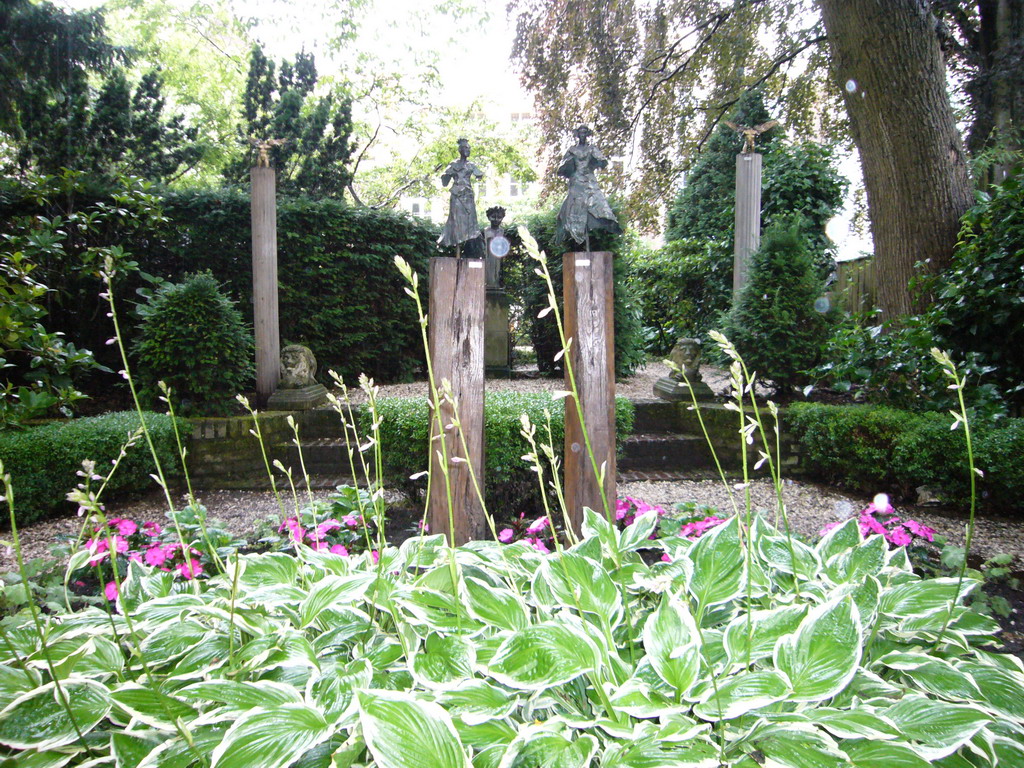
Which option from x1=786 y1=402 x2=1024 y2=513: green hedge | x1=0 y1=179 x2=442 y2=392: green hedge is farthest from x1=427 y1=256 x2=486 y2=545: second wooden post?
x1=0 y1=179 x2=442 y2=392: green hedge

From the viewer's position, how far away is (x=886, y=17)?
493cm

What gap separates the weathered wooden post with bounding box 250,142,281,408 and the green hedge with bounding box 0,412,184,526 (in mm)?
1350

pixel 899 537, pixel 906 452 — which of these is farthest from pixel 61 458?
pixel 906 452

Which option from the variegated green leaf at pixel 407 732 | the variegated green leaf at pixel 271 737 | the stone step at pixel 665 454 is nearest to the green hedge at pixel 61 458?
the variegated green leaf at pixel 271 737

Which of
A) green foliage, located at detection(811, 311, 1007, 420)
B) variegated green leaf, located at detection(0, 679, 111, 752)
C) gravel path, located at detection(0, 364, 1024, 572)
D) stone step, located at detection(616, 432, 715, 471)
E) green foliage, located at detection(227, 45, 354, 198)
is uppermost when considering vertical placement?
green foliage, located at detection(227, 45, 354, 198)

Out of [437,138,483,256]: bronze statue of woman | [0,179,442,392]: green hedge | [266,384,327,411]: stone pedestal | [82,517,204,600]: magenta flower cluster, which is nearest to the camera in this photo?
[82,517,204,600]: magenta flower cluster

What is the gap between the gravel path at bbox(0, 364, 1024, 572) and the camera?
327 centimetres

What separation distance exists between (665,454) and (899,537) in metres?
2.53

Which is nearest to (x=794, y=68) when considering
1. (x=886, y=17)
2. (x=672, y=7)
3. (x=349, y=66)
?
(x=672, y=7)

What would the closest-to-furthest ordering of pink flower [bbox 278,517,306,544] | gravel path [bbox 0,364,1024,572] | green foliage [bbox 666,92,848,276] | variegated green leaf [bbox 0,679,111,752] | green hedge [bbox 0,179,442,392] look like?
variegated green leaf [bbox 0,679,111,752]
pink flower [bbox 278,517,306,544]
gravel path [bbox 0,364,1024,572]
green hedge [bbox 0,179,442,392]
green foliage [bbox 666,92,848,276]

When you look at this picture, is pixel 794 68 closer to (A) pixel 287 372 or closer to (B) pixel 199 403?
(A) pixel 287 372

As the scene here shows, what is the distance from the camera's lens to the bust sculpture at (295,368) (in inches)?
218

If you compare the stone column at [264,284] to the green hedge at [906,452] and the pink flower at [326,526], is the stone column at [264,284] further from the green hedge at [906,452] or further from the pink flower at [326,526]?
the green hedge at [906,452]

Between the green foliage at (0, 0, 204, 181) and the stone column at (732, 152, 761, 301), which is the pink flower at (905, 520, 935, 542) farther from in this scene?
the green foliage at (0, 0, 204, 181)
